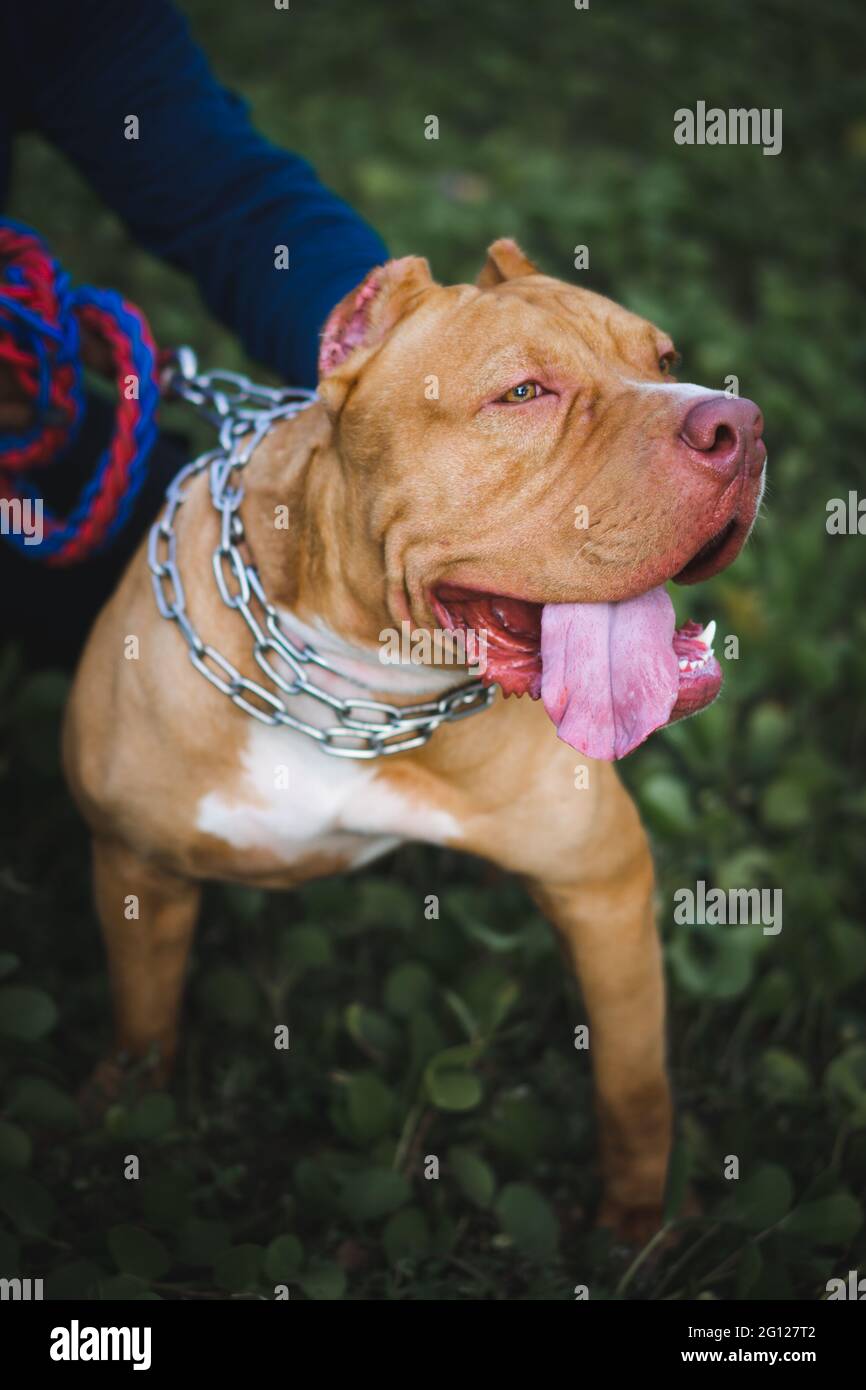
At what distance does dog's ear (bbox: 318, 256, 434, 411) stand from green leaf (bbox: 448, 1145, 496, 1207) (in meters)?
1.26

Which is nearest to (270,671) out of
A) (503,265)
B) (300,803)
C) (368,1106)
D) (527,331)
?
(300,803)

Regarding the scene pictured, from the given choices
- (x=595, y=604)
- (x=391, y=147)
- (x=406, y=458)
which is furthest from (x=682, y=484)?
(x=391, y=147)

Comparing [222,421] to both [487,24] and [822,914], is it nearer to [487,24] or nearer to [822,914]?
[822,914]

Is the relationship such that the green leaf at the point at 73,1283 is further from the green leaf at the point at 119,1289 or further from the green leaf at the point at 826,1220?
the green leaf at the point at 826,1220

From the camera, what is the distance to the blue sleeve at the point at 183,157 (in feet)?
7.61

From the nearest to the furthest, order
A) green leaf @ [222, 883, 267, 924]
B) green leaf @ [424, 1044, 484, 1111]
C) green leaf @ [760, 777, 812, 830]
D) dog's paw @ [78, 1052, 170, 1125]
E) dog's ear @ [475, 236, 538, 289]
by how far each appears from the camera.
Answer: dog's ear @ [475, 236, 538, 289], green leaf @ [424, 1044, 484, 1111], dog's paw @ [78, 1052, 170, 1125], green leaf @ [222, 883, 267, 924], green leaf @ [760, 777, 812, 830]

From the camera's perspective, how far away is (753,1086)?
251 cm

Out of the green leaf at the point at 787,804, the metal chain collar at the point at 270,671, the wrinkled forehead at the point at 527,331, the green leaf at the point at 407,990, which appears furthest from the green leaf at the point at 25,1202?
the green leaf at the point at 787,804

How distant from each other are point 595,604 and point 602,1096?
0.91 meters

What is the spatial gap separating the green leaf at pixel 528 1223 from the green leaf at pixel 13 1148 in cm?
76

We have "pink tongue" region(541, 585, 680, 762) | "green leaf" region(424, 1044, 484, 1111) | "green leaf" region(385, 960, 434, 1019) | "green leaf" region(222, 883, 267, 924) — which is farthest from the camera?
"green leaf" region(222, 883, 267, 924)

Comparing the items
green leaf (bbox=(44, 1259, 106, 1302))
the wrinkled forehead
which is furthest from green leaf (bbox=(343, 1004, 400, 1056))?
the wrinkled forehead

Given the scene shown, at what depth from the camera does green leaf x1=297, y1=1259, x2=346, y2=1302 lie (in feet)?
6.49

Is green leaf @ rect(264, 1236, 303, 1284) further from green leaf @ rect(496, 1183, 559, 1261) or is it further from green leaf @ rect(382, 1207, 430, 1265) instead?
green leaf @ rect(496, 1183, 559, 1261)
